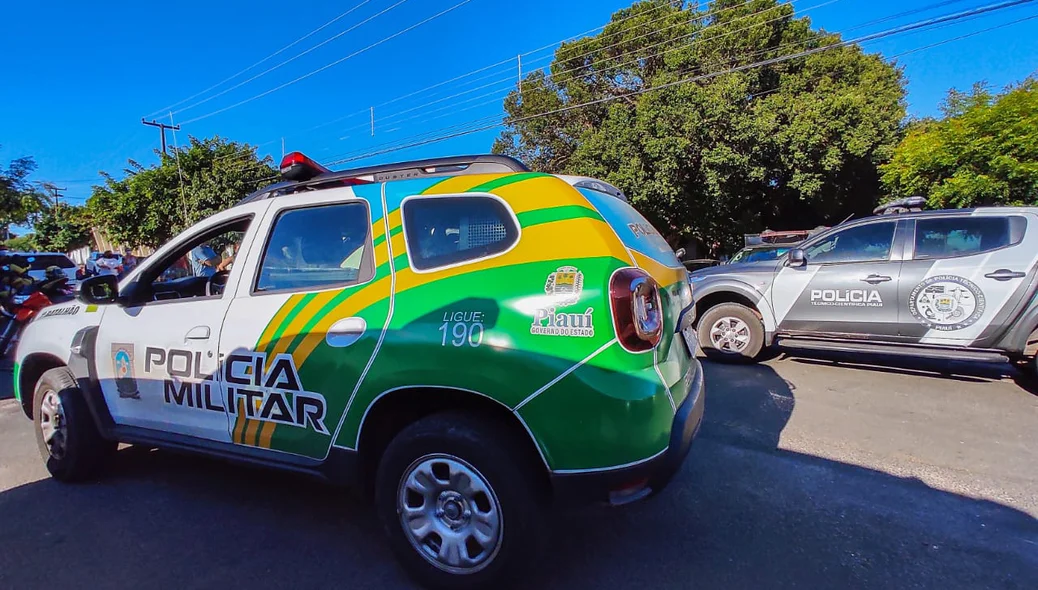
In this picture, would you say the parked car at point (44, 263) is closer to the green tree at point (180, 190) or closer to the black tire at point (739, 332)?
the green tree at point (180, 190)

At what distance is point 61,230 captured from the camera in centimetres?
4056

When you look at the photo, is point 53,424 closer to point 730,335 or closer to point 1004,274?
point 730,335

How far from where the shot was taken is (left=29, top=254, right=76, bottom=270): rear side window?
41.0ft

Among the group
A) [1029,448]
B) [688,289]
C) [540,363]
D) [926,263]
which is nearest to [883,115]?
[926,263]

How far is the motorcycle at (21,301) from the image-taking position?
7211mm

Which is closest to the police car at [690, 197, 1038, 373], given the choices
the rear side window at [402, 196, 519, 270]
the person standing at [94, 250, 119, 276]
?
the rear side window at [402, 196, 519, 270]

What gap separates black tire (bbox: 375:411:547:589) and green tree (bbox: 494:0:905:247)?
16480mm

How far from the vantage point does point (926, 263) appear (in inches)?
209

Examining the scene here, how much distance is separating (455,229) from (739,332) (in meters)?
4.97

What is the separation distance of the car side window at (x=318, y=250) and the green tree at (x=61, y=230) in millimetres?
45798

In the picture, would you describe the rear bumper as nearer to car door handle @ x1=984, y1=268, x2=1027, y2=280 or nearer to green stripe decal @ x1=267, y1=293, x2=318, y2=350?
green stripe decal @ x1=267, y1=293, x2=318, y2=350

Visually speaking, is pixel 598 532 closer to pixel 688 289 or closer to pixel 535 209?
pixel 688 289

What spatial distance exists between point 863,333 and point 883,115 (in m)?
18.5

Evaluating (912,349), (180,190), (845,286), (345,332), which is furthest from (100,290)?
(180,190)
